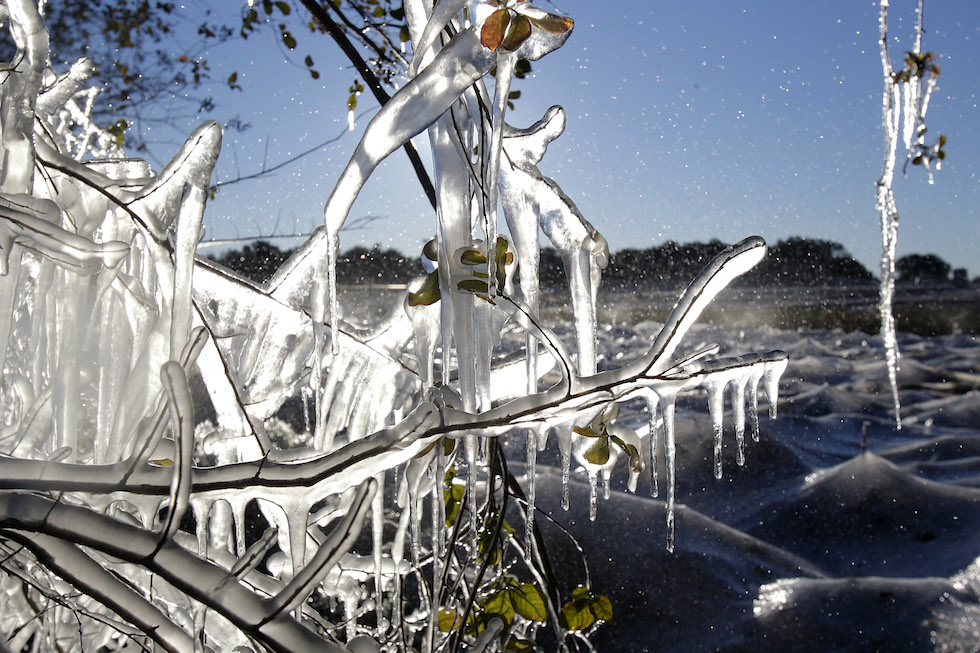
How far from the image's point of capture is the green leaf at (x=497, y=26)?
37 centimetres

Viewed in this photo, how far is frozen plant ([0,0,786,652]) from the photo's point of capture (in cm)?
30

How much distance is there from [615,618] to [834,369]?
4.94 m

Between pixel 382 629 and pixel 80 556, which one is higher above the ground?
pixel 80 556

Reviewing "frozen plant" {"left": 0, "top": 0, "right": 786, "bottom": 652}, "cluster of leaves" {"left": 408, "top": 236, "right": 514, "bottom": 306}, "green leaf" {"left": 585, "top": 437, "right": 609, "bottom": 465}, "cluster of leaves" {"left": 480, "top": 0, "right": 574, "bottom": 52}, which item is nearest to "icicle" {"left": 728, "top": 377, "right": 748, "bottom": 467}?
"frozen plant" {"left": 0, "top": 0, "right": 786, "bottom": 652}

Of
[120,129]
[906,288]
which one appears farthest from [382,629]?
[906,288]

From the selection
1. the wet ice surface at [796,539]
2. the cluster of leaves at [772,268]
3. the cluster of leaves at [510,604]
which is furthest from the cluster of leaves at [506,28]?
the cluster of leaves at [772,268]

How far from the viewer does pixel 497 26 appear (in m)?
0.37

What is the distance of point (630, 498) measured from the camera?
8.93 ft

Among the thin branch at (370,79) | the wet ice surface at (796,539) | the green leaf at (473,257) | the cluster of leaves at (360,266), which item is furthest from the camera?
the cluster of leaves at (360,266)

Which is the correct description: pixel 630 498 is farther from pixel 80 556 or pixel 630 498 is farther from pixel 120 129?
pixel 80 556

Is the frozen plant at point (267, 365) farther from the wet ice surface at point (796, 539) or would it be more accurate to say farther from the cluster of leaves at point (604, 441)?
the wet ice surface at point (796, 539)

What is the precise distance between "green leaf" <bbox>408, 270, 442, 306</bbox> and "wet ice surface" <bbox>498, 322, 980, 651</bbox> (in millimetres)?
1678

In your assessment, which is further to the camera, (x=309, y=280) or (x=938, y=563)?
(x=938, y=563)

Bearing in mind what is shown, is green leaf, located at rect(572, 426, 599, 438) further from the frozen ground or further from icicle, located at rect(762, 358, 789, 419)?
the frozen ground
